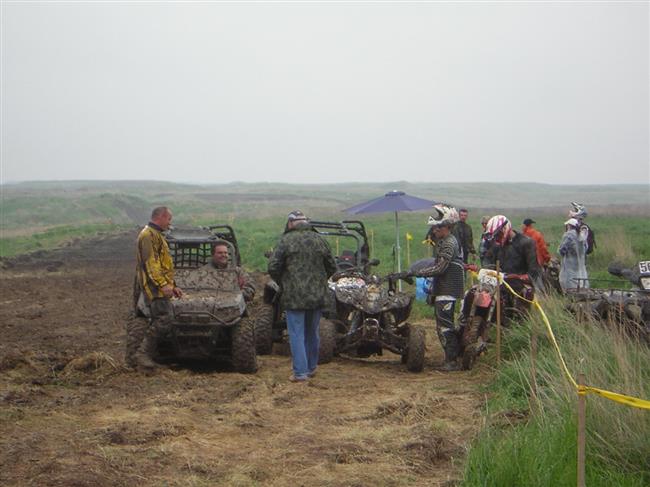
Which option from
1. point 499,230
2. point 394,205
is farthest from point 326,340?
point 394,205

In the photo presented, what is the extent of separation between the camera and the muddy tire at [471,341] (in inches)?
409

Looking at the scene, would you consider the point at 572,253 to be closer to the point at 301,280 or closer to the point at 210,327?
the point at 301,280

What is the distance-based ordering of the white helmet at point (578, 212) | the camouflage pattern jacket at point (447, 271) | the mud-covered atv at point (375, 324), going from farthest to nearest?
the white helmet at point (578, 212), the mud-covered atv at point (375, 324), the camouflage pattern jacket at point (447, 271)

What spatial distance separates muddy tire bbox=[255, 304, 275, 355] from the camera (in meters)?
11.8

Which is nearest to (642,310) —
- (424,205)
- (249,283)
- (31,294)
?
(249,283)

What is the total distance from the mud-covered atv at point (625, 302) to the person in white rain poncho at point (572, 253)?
3652mm

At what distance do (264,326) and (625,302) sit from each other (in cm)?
456

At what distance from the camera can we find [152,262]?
1016 centimetres

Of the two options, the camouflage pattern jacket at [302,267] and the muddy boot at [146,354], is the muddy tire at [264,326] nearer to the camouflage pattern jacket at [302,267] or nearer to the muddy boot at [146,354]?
the camouflage pattern jacket at [302,267]

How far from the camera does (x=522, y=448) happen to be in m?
5.76

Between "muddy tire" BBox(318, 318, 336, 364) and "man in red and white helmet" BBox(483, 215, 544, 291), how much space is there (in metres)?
2.12

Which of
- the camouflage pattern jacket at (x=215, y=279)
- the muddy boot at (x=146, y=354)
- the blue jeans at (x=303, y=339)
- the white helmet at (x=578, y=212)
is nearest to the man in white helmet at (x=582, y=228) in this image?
the white helmet at (x=578, y=212)

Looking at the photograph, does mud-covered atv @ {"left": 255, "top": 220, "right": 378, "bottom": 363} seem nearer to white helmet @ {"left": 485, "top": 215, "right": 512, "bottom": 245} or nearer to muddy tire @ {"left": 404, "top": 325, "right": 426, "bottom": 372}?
muddy tire @ {"left": 404, "top": 325, "right": 426, "bottom": 372}

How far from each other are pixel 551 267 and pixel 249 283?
Answer: 619 cm
